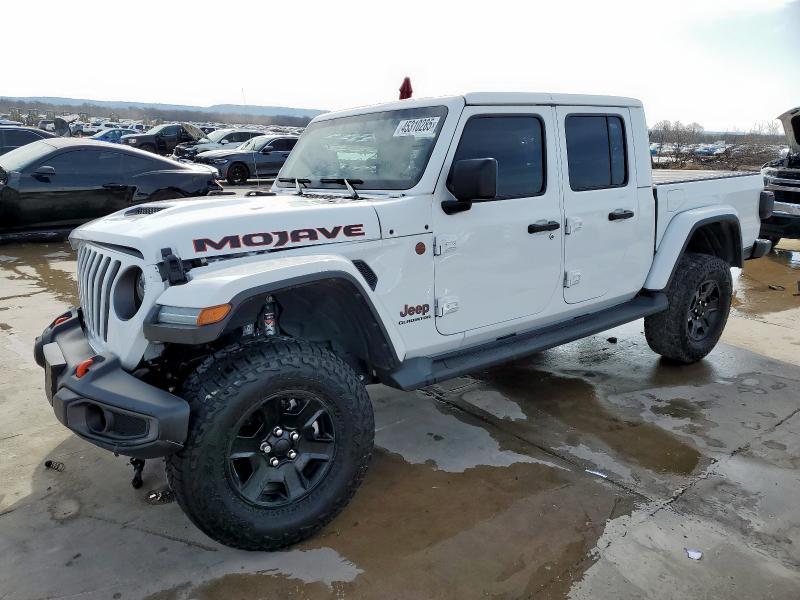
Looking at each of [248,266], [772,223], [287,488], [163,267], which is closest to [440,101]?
[248,266]

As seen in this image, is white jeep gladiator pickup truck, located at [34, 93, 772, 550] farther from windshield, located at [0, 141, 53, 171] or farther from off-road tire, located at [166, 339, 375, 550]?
windshield, located at [0, 141, 53, 171]

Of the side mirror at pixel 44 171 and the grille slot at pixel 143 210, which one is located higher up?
the side mirror at pixel 44 171

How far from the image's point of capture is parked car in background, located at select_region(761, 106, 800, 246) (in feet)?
27.0

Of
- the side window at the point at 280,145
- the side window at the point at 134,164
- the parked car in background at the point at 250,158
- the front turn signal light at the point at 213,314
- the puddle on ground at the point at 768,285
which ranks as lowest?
the puddle on ground at the point at 768,285

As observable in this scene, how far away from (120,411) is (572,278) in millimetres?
2649

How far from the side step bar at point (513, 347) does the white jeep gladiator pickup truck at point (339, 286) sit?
0.01 m

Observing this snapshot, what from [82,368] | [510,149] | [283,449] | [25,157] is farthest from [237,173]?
[283,449]

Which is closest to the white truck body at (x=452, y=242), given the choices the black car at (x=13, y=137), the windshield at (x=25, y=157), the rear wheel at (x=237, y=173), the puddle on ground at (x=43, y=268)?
the puddle on ground at (x=43, y=268)

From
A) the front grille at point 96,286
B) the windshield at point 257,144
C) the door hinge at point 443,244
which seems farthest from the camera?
the windshield at point 257,144

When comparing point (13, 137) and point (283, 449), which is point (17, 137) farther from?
point (283, 449)

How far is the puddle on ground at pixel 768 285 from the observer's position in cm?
650

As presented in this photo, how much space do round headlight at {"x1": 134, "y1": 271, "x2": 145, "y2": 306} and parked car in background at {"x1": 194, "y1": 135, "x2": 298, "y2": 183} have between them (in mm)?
14730

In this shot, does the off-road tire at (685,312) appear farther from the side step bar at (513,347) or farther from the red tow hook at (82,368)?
the red tow hook at (82,368)

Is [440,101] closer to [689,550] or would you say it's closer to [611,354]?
[689,550]
